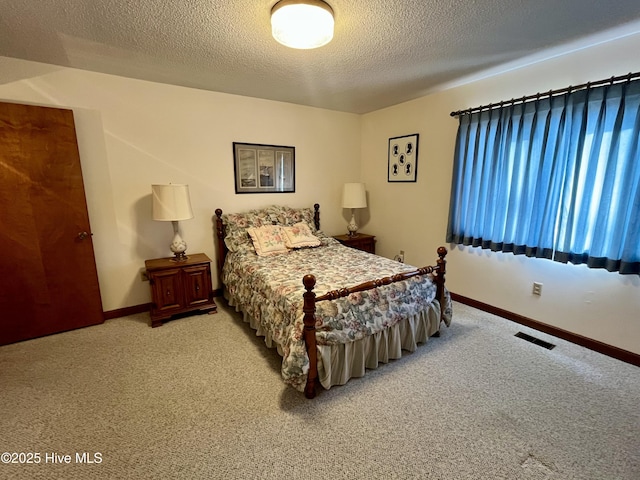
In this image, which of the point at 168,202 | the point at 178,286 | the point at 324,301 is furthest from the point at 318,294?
the point at 168,202

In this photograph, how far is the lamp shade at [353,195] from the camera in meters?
4.14

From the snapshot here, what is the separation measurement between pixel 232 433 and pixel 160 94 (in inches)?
125

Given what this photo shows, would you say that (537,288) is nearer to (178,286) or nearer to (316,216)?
(316,216)

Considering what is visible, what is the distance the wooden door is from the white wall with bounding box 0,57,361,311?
0.55 feet

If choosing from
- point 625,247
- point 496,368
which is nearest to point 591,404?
point 496,368

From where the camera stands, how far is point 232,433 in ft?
5.44

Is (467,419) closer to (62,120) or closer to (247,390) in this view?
(247,390)

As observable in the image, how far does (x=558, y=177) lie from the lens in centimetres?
249

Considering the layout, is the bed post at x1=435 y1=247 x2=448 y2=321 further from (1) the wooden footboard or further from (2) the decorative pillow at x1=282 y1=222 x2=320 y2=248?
(2) the decorative pillow at x1=282 y1=222 x2=320 y2=248

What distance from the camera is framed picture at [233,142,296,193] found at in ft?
11.8

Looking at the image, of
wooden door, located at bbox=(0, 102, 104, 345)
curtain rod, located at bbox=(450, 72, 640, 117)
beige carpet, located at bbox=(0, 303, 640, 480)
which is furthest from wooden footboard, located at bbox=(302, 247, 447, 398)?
wooden door, located at bbox=(0, 102, 104, 345)

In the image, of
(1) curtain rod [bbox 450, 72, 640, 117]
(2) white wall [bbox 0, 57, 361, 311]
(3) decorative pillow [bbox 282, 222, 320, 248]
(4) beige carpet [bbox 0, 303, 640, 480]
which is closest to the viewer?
(4) beige carpet [bbox 0, 303, 640, 480]

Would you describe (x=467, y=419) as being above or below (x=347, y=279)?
below

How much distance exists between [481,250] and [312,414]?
2486mm
